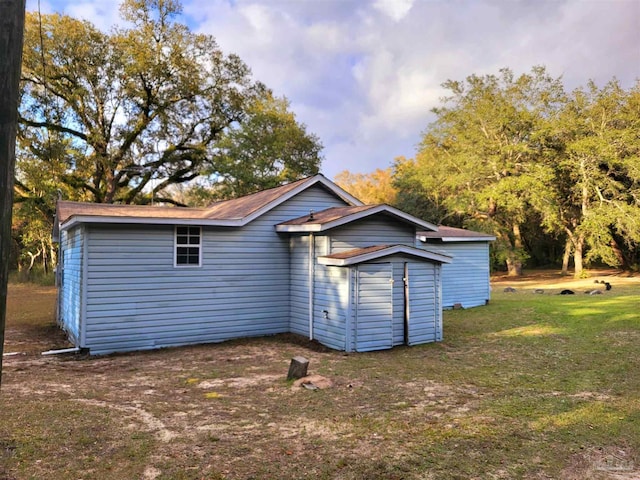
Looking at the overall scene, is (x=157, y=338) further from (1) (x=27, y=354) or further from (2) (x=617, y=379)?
(2) (x=617, y=379)

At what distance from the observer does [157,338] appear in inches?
381

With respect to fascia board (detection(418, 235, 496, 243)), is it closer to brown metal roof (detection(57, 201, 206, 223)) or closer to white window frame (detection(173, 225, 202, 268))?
brown metal roof (detection(57, 201, 206, 223))

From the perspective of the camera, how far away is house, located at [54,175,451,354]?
29.8ft

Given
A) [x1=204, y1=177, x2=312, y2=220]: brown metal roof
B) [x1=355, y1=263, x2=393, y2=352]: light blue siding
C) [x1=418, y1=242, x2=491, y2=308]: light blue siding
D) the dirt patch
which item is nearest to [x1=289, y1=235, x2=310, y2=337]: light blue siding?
[x1=204, y1=177, x2=312, y2=220]: brown metal roof

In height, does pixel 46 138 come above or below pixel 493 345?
above

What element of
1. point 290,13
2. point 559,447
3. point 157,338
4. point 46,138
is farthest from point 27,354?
point 46,138

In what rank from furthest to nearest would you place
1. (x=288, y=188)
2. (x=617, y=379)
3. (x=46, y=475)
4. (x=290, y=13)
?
1. (x=290, y=13)
2. (x=288, y=188)
3. (x=617, y=379)
4. (x=46, y=475)

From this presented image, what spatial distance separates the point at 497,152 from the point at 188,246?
2452 cm

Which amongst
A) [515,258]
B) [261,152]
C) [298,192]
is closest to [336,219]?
[298,192]

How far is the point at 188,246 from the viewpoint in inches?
400

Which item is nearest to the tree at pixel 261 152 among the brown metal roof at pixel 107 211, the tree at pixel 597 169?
the brown metal roof at pixel 107 211

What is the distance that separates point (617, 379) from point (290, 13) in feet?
46.4

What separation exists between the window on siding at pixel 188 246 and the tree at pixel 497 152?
21.6 meters

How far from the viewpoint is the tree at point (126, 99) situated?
21969 millimetres
